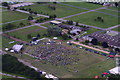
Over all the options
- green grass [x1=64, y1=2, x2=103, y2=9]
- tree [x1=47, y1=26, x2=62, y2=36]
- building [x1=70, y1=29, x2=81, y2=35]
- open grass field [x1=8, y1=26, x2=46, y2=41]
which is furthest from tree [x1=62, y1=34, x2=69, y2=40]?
green grass [x1=64, y1=2, x2=103, y2=9]

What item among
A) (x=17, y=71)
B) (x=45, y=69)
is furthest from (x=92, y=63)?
(x=17, y=71)

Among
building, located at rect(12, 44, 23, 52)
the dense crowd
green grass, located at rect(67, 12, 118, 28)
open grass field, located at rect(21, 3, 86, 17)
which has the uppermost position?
open grass field, located at rect(21, 3, 86, 17)

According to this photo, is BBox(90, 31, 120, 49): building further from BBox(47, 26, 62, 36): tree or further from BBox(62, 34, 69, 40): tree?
BBox(47, 26, 62, 36): tree

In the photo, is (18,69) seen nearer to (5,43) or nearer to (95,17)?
(5,43)

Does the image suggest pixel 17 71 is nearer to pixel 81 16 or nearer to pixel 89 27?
pixel 89 27

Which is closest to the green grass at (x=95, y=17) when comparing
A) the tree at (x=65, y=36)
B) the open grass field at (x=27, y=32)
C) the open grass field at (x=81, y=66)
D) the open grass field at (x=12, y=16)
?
the tree at (x=65, y=36)

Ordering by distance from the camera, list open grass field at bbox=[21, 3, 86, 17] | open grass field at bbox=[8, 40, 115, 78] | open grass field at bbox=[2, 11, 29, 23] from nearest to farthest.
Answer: open grass field at bbox=[8, 40, 115, 78] < open grass field at bbox=[2, 11, 29, 23] < open grass field at bbox=[21, 3, 86, 17]

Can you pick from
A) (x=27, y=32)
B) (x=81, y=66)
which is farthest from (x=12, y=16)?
(x=81, y=66)
